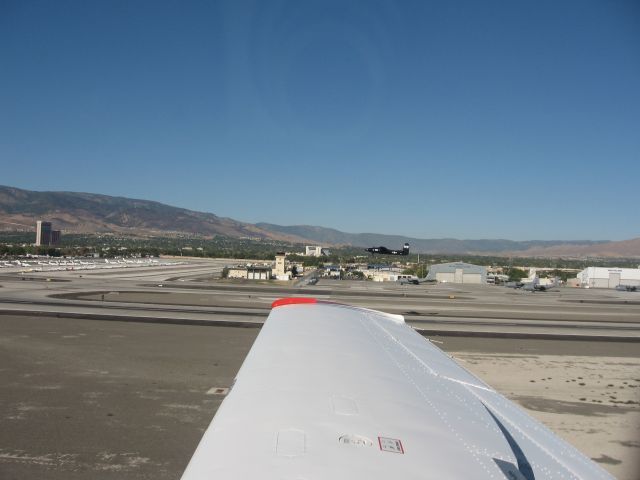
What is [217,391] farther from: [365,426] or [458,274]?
[458,274]

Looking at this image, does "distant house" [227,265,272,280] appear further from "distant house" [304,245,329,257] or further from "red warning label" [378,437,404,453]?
"red warning label" [378,437,404,453]

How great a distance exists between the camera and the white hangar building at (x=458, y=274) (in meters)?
75.8

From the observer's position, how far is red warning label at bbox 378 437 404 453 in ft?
10.5

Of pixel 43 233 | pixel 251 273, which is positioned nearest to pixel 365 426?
pixel 251 273

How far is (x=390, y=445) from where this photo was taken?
3.30m

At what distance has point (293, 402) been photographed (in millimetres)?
3924

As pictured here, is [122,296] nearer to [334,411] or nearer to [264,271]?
[264,271]

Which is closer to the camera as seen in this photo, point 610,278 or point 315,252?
point 610,278

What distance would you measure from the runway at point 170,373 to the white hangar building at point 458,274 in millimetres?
41187

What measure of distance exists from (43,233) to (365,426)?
19264 centimetres

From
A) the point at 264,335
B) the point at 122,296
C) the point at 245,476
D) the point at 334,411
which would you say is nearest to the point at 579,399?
the point at 264,335

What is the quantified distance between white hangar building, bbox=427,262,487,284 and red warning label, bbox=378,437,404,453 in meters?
74.5

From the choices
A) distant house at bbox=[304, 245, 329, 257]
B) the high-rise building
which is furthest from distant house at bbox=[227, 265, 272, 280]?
the high-rise building

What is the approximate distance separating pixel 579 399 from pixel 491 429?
37.8ft
